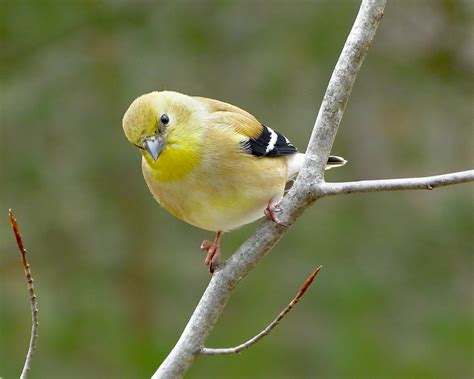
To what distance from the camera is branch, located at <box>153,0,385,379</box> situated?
367 cm

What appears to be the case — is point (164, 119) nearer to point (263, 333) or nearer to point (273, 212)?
point (273, 212)

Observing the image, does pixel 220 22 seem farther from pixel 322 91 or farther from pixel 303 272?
pixel 303 272

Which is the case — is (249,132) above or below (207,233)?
above

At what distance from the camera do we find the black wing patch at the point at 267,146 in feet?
15.2

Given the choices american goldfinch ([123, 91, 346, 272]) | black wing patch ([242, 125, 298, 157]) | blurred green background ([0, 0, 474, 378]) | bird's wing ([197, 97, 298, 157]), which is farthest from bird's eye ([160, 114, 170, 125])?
blurred green background ([0, 0, 474, 378])

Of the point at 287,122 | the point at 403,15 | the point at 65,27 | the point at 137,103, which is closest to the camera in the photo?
the point at 137,103

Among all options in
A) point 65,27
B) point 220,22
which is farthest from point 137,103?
point 220,22

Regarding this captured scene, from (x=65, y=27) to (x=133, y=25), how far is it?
62 centimetres

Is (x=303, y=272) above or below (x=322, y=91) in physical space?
below

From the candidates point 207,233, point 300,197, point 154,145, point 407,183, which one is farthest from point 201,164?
point 207,233

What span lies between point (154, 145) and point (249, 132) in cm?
68

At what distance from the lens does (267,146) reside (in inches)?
188

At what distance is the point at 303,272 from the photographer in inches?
344

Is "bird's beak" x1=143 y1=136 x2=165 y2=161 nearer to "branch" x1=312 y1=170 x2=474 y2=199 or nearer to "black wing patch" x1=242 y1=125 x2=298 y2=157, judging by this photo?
"black wing patch" x1=242 y1=125 x2=298 y2=157
